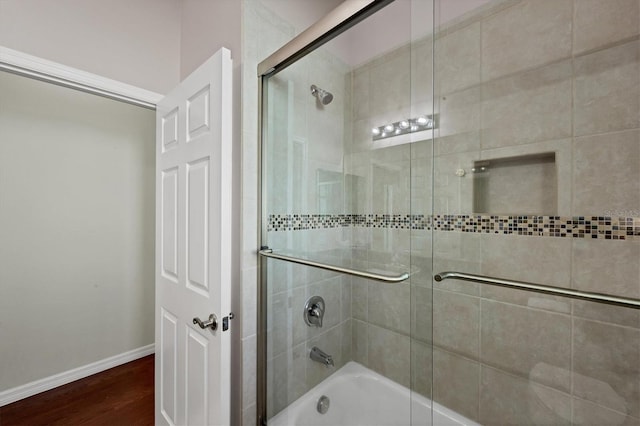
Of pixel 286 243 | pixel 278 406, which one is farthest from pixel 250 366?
pixel 286 243

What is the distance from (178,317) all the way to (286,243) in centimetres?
67

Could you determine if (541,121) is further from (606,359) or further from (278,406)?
(278,406)

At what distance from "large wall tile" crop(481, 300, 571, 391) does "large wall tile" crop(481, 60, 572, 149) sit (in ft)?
2.49

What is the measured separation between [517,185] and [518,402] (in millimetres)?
971

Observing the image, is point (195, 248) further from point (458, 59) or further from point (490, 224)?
point (458, 59)

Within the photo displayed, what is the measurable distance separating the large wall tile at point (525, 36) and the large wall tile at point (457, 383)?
1.38 m

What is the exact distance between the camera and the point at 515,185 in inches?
49.1

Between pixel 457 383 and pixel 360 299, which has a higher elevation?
pixel 360 299

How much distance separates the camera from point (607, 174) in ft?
3.39

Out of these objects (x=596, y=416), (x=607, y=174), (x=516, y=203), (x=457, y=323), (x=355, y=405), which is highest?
(x=607, y=174)

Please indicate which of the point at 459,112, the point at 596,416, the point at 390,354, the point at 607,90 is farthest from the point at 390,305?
the point at 607,90

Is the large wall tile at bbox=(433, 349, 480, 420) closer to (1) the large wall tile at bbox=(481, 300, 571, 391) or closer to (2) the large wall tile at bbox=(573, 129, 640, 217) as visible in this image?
(1) the large wall tile at bbox=(481, 300, 571, 391)

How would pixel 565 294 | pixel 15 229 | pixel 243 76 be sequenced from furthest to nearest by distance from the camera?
pixel 15 229
pixel 243 76
pixel 565 294

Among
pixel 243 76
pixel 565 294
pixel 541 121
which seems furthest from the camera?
pixel 243 76
